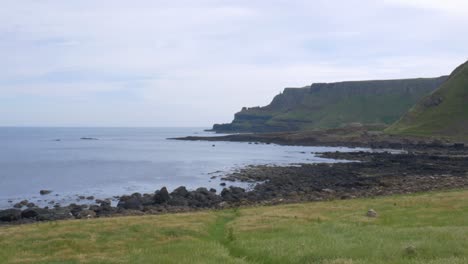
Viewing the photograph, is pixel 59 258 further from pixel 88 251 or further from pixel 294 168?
pixel 294 168

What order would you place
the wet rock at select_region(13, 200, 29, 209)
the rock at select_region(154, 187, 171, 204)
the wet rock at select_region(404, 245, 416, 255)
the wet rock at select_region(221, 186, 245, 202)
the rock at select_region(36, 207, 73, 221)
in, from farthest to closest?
the wet rock at select_region(13, 200, 29, 209)
the wet rock at select_region(221, 186, 245, 202)
the rock at select_region(154, 187, 171, 204)
the rock at select_region(36, 207, 73, 221)
the wet rock at select_region(404, 245, 416, 255)

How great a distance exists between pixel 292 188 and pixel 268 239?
45.4 meters

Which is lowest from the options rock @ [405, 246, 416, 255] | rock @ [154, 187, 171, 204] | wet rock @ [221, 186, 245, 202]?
wet rock @ [221, 186, 245, 202]

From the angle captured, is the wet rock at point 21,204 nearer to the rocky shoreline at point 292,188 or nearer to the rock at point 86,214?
the rocky shoreline at point 292,188

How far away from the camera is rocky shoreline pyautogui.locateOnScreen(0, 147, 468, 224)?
169 feet

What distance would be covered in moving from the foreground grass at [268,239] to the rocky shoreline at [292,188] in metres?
18.5

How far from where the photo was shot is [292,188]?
6944cm

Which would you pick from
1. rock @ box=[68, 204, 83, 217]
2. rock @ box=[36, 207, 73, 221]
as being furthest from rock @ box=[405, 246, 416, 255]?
rock @ box=[68, 204, 83, 217]

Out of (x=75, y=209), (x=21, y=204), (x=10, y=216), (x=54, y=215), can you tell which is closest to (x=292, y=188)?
(x=75, y=209)

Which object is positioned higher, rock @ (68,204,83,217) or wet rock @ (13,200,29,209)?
rock @ (68,204,83,217)

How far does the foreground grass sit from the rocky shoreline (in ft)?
60.5

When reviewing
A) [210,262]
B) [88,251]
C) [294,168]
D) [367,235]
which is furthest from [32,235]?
[294,168]

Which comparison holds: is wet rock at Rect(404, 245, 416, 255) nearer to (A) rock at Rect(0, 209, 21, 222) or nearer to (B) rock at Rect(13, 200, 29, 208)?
(A) rock at Rect(0, 209, 21, 222)

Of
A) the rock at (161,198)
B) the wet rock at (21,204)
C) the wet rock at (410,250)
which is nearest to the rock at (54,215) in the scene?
the rock at (161,198)
